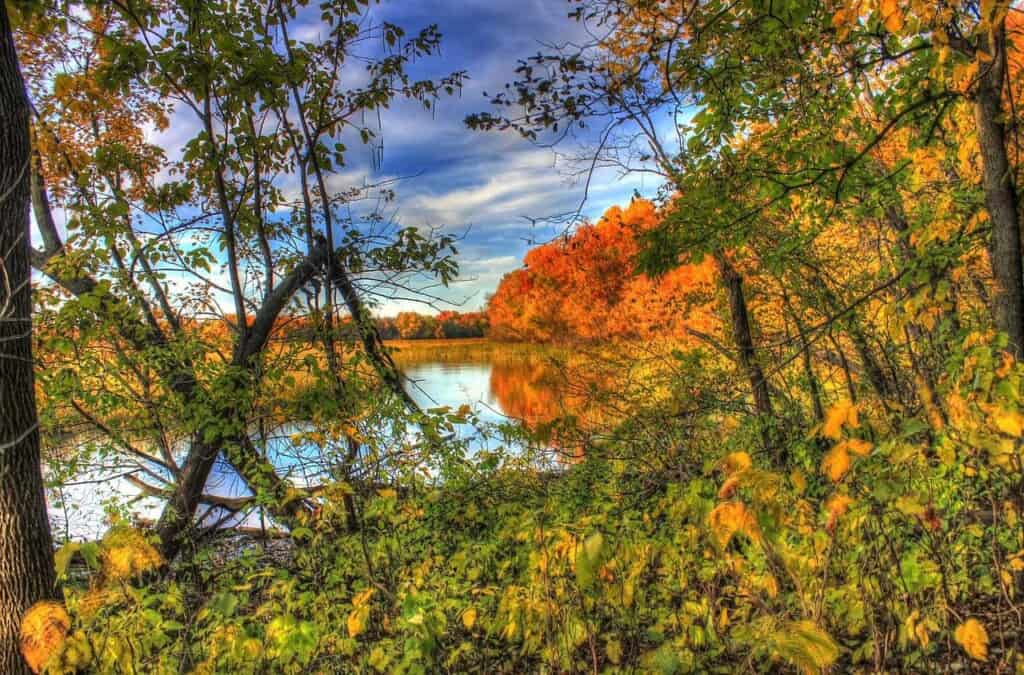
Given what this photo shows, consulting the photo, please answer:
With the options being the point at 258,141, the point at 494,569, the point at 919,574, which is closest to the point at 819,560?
the point at 919,574

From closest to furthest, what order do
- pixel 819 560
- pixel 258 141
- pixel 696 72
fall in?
pixel 819 560
pixel 696 72
pixel 258 141

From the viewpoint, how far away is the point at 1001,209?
314 centimetres

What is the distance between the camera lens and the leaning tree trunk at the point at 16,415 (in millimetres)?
3191

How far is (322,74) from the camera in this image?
5777mm

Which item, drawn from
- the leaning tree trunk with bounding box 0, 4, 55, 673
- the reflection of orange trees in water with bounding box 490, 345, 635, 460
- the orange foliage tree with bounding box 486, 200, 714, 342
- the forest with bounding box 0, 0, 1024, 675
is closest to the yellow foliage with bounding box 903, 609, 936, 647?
the forest with bounding box 0, 0, 1024, 675

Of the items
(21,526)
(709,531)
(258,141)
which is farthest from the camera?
(258,141)

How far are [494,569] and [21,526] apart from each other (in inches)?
119

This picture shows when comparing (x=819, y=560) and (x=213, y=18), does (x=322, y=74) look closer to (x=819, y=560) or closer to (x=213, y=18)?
(x=213, y=18)

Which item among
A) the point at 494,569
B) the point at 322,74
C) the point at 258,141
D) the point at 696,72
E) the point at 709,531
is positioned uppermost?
the point at 322,74

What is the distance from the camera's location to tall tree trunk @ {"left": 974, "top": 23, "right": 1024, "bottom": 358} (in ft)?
10.3

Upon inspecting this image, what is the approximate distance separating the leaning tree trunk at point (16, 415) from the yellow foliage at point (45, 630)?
2.14 ft

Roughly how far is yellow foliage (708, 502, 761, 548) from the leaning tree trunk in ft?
11.7

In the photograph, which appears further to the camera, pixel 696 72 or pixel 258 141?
pixel 258 141

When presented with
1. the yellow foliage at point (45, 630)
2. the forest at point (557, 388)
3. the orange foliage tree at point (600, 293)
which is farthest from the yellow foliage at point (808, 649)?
the orange foliage tree at point (600, 293)
